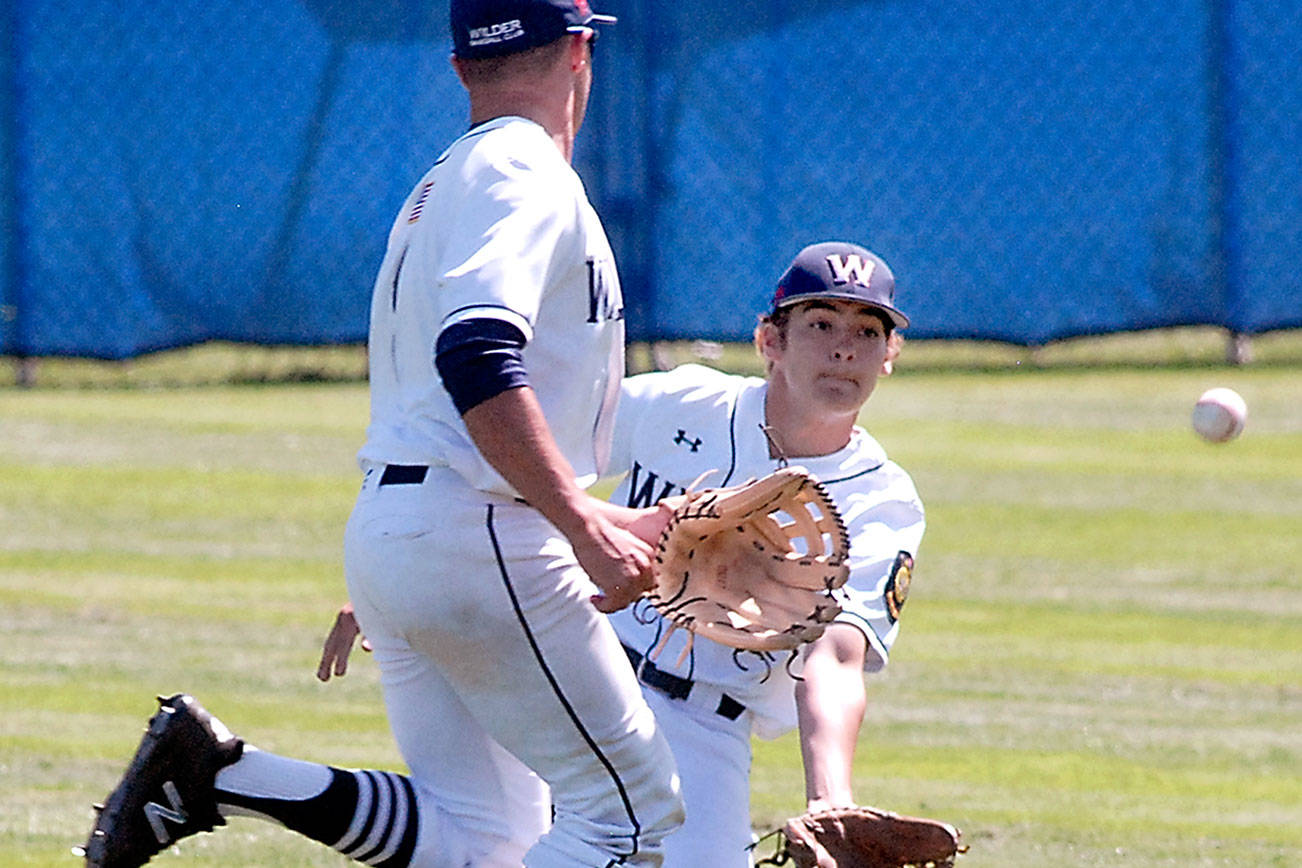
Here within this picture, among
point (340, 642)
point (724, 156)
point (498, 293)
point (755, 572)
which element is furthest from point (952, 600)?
point (498, 293)

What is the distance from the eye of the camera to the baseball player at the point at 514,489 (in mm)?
3627

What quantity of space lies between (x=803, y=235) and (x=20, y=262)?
179 inches

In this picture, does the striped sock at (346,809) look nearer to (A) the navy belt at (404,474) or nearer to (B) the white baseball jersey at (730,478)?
(A) the navy belt at (404,474)

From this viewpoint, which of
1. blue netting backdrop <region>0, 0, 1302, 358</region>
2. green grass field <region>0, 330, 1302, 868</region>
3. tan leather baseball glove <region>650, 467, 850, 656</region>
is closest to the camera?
tan leather baseball glove <region>650, 467, 850, 656</region>

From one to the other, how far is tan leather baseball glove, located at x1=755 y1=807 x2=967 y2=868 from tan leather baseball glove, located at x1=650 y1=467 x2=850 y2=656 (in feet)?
1.10

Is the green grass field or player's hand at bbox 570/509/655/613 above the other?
player's hand at bbox 570/509/655/613

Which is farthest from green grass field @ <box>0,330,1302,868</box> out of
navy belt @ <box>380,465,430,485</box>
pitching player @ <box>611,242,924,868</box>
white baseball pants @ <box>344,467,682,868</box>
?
navy belt @ <box>380,465,430,485</box>

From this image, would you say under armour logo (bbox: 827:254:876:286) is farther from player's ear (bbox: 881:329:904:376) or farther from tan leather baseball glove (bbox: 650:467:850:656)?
tan leather baseball glove (bbox: 650:467:850:656)

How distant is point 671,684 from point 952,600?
4.29m

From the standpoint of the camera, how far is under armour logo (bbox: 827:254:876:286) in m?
4.76

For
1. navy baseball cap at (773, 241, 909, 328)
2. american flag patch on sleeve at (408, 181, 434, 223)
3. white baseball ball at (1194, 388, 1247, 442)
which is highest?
american flag patch on sleeve at (408, 181, 434, 223)

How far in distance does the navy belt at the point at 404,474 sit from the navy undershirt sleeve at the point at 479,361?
0.31m

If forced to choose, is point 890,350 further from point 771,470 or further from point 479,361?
point 479,361

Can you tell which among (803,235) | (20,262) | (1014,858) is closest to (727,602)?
(1014,858)
